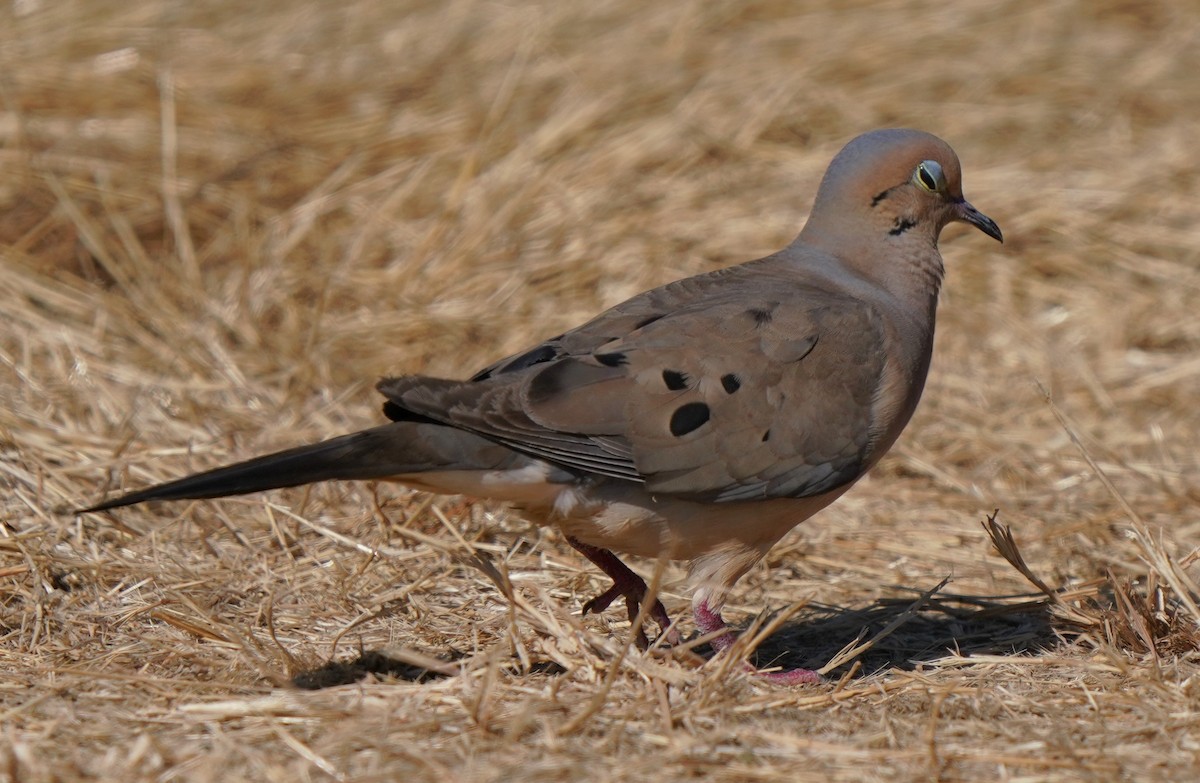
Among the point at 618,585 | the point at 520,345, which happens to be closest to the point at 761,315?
the point at 618,585

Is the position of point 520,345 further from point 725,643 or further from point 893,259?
point 725,643

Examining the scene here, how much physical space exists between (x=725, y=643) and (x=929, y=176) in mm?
1504

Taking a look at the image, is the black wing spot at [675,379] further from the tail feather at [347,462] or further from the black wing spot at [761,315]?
the tail feather at [347,462]

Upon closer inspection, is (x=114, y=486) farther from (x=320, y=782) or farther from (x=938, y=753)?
(x=938, y=753)

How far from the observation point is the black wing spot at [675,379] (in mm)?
3598

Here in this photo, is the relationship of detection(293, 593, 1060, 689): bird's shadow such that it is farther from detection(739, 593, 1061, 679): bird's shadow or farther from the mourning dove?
the mourning dove

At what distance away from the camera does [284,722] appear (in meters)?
3.10

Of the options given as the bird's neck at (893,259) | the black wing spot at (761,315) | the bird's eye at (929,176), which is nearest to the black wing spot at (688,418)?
the black wing spot at (761,315)

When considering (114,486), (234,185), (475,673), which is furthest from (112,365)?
(475,673)

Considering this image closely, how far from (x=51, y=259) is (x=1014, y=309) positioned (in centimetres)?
434

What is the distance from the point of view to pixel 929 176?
13.9 feet

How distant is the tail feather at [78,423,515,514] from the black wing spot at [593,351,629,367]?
0.33m

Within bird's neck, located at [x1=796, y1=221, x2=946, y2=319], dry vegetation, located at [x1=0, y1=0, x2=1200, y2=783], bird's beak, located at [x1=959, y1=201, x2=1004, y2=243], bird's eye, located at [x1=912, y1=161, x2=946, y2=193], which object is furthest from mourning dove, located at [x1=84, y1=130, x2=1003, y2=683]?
bird's beak, located at [x1=959, y1=201, x2=1004, y2=243]

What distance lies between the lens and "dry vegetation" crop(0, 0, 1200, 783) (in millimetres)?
3207
